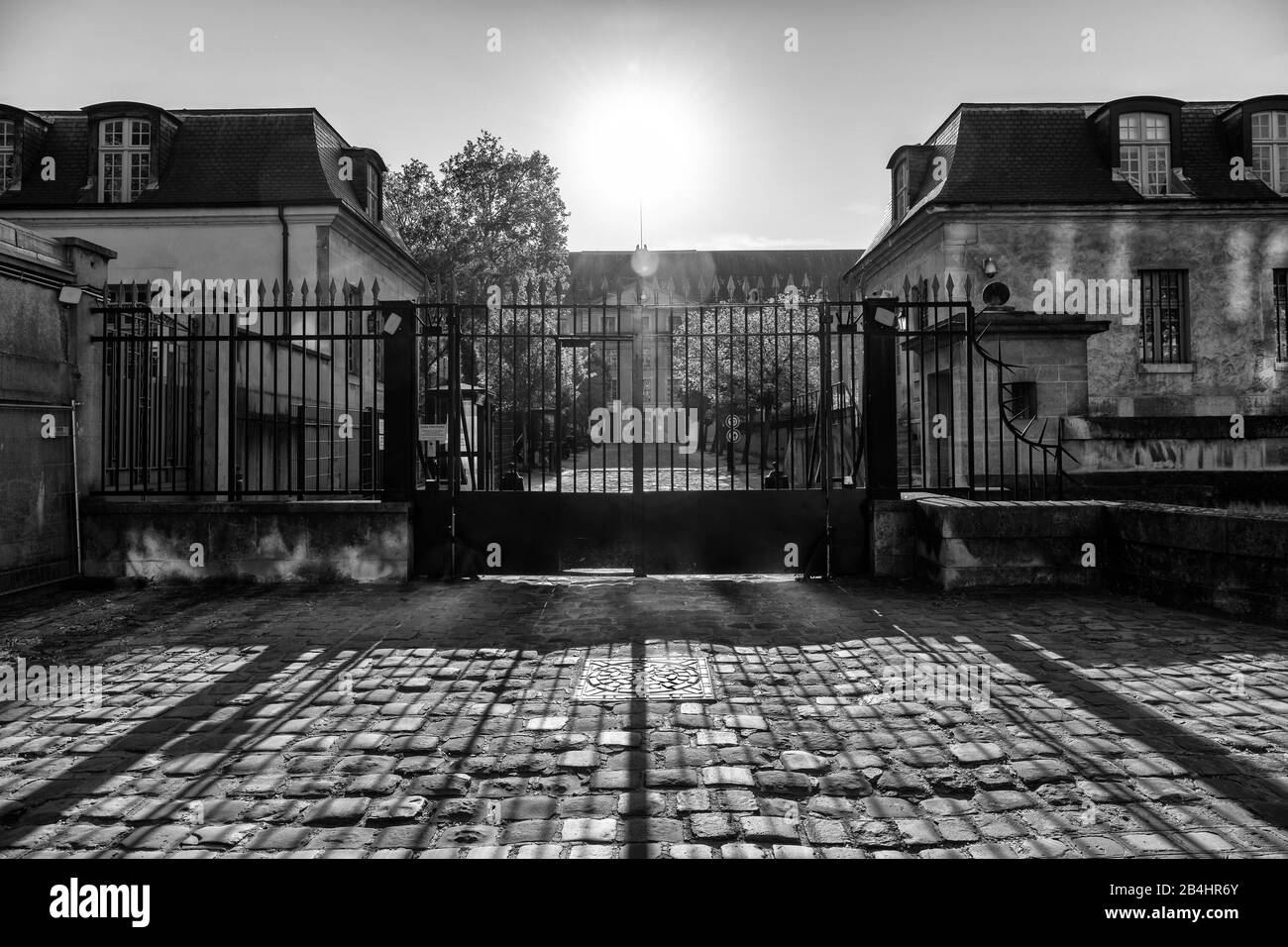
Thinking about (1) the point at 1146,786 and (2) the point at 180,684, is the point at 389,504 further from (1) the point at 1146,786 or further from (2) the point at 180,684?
(1) the point at 1146,786

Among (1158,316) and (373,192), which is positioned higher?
(373,192)

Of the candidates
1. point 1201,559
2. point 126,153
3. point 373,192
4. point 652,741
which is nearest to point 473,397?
point 652,741

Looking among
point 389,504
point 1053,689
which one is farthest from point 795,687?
point 389,504

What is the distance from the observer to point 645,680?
16.8 ft

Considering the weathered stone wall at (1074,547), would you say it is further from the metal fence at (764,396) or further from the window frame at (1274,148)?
the window frame at (1274,148)

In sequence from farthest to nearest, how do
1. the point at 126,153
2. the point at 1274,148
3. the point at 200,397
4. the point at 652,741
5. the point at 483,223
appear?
the point at 483,223 < the point at 1274,148 < the point at 126,153 < the point at 200,397 < the point at 652,741

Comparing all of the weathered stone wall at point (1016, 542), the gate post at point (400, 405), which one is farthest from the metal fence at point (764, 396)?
the weathered stone wall at point (1016, 542)

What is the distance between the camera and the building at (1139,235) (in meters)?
21.3

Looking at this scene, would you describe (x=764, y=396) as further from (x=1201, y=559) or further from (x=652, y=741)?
(x=652, y=741)

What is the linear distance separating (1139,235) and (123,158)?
27.8 meters

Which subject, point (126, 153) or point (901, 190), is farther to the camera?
point (901, 190)

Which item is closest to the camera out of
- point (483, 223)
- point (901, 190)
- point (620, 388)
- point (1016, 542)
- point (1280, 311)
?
point (620, 388)

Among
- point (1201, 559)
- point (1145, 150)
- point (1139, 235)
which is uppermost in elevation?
point (1145, 150)

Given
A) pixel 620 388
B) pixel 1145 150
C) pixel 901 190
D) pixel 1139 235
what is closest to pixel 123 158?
pixel 620 388
